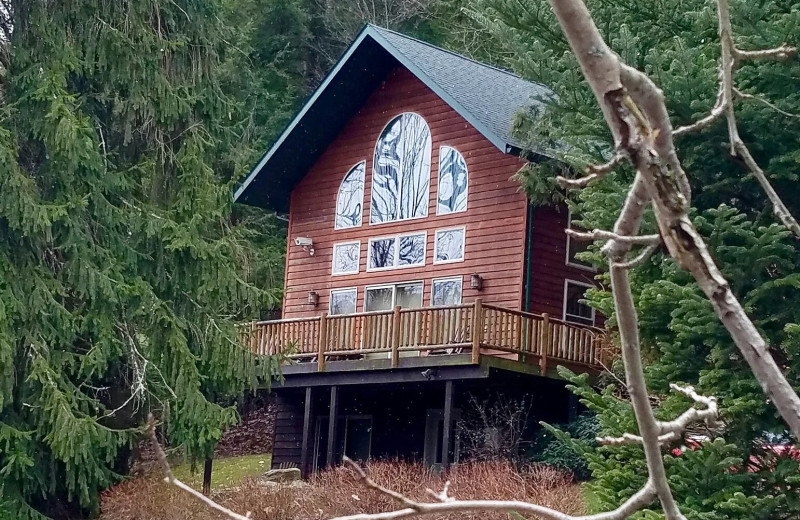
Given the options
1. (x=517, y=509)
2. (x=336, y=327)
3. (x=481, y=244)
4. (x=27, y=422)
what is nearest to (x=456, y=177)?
(x=481, y=244)

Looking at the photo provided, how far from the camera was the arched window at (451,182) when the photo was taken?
62.8 feet

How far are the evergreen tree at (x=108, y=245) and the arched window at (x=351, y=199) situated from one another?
3.88 metres

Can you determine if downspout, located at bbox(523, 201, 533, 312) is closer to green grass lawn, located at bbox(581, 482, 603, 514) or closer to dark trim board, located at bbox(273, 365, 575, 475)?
dark trim board, located at bbox(273, 365, 575, 475)

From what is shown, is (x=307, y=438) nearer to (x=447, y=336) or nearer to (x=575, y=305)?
(x=447, y=336)

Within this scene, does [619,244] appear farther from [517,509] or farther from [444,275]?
[444,275]

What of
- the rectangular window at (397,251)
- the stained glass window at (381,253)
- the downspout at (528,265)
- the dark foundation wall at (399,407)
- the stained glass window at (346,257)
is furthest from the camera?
the stained glass window at (346,257)

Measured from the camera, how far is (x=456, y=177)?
1928 centimetres

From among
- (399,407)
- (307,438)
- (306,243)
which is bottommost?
(307,438)

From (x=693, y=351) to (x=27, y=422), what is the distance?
9.38 metres

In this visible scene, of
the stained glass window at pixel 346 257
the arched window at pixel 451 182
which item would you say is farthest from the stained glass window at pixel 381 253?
the arched window at pixel 451 182

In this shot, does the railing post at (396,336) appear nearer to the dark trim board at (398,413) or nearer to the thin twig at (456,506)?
the dark trim board at (398,413)

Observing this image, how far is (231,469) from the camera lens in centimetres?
2352

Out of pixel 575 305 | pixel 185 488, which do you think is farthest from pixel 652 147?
pixel 575 305

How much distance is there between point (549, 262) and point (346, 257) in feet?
13.4
